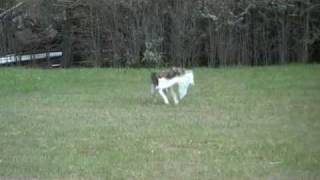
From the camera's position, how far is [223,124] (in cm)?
1121

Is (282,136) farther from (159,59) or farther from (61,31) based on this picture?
(61,31)

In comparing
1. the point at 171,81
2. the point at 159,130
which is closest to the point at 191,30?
the point at 171,81

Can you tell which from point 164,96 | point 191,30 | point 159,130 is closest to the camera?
point 159,130

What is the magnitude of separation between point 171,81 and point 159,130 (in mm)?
3010

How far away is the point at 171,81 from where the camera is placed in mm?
13555

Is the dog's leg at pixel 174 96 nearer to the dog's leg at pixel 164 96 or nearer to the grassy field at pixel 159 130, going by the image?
the dog's leg at pixel 164 96

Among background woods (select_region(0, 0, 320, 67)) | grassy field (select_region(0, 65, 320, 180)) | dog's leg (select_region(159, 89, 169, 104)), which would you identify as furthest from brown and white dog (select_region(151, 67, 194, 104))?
background woods (select_region(0, 0, 320, 67))

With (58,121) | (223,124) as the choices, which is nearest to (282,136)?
(223,124)

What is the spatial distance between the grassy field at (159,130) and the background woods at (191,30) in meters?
4.80

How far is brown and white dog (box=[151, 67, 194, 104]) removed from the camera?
13.6m

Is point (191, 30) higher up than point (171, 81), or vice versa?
point (191, 30)

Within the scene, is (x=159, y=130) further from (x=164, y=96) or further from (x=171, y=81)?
(x=164, y=96)

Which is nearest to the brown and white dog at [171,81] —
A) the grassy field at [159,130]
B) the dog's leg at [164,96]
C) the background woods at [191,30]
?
the dog's leg at [164,96]

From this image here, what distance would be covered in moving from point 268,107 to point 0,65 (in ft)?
43.8
